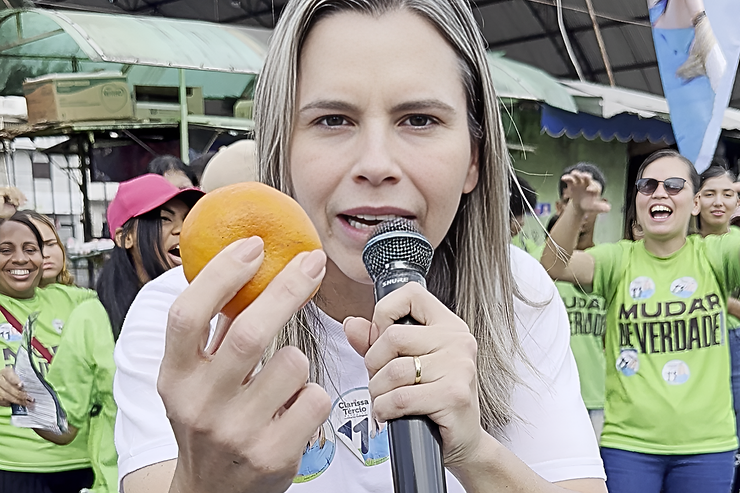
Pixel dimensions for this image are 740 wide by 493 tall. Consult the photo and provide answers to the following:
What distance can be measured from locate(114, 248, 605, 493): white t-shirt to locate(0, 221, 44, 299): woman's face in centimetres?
251

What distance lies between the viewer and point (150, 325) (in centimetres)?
133

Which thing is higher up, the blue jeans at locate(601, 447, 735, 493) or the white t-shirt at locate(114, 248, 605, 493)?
the white t-shirt at locate(114, 248, 605, 493)

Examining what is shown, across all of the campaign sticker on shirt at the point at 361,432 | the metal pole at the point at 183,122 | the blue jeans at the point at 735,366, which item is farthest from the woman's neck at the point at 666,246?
the metal pole at the point at 183,122

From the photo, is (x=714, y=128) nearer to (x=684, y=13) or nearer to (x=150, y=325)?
(x=684, y=13)

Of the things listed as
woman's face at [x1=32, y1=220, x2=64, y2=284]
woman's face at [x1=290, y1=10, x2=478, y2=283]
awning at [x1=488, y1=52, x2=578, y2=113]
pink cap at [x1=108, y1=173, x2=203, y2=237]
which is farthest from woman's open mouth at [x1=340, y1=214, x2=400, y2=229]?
awning at [x1=488, y1=52, x2=578, y2=113]

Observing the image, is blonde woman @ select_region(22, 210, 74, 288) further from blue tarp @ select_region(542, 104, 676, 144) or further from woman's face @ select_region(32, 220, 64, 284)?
blue tarp @ select_region(542, 104, 676, 144)

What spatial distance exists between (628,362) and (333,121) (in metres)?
2.75

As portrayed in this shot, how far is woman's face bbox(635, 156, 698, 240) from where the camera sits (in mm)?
3652

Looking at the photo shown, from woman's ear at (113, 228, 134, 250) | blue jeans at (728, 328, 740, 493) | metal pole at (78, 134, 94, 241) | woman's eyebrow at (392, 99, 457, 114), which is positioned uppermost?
metal pole at (78, 134, 94, 241)

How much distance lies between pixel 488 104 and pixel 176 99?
566cm

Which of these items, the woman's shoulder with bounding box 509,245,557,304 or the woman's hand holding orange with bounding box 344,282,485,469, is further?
the woman's shoulder with bounding box 509,245,557,304

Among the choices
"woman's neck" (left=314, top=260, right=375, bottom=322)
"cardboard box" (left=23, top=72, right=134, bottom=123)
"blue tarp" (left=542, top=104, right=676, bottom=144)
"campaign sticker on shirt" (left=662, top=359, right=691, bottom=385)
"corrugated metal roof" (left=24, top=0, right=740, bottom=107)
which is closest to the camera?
"woman's neck" (left=314, top=260, right=375, bottom=322)

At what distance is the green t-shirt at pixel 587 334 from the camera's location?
12.4ft

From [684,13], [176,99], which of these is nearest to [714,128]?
[684,13]
